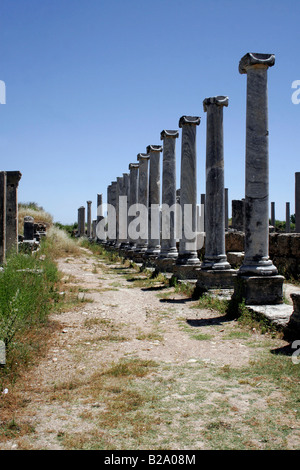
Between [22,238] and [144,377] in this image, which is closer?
[144,377]

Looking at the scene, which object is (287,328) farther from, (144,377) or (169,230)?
(169,230)

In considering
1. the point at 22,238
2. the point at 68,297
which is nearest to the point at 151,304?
the point at 68,297

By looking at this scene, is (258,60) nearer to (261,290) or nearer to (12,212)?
(261,290)

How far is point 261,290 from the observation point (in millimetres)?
7992

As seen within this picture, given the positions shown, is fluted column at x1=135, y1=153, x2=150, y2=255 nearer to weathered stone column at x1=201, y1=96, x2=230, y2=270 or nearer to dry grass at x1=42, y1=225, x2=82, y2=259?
dry grass at x1=42, y1=225, x2=82, y2=259

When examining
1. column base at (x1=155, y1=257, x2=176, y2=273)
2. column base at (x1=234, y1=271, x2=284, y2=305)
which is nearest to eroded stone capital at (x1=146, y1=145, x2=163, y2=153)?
column base at (x1=155, y1=257, x2=176, y2=273)

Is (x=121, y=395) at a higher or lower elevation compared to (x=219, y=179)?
lower

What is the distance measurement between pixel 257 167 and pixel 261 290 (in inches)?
96.8

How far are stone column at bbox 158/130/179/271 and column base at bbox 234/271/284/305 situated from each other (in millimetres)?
6874

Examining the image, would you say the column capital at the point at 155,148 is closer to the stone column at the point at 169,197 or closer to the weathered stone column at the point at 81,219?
the stone column at the point at 169,197

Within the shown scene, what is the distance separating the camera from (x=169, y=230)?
15.1 metres

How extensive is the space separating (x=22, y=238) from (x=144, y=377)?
1696 cm

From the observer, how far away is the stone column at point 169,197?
1502 cm
